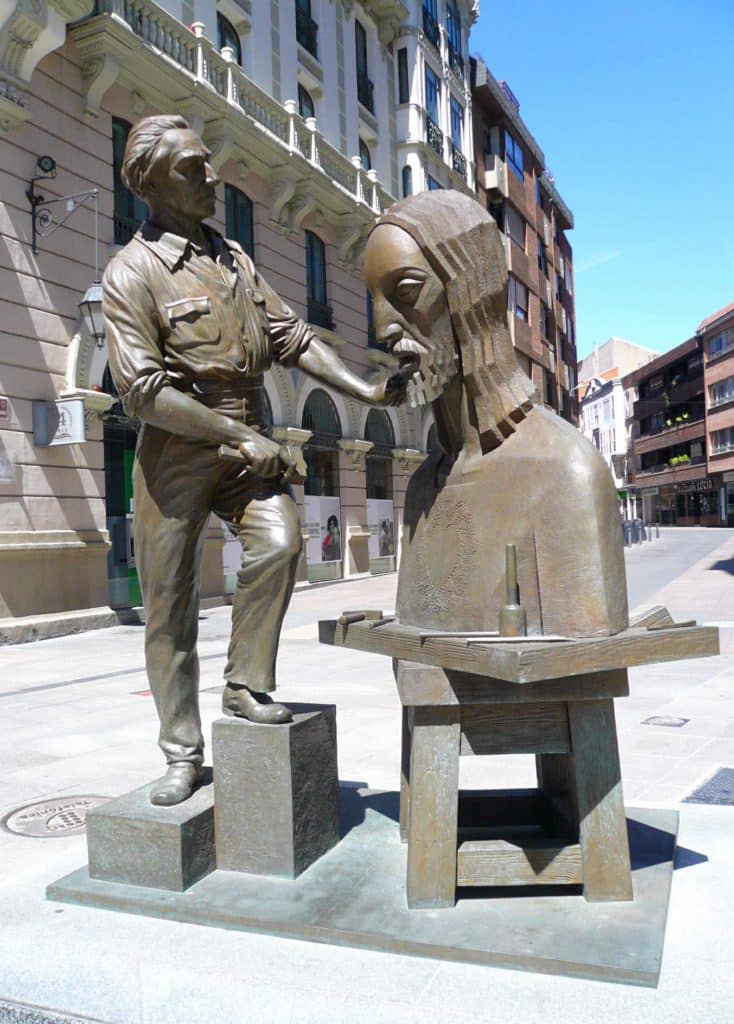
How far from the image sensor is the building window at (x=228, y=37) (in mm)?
16344

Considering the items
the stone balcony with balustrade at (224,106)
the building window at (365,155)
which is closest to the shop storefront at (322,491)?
the stone balcony with balustrade at (224,106)

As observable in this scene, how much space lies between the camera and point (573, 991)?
2387mm

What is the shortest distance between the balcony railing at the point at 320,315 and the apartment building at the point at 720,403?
41453 millimetres

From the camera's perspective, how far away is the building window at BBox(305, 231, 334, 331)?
19594mm

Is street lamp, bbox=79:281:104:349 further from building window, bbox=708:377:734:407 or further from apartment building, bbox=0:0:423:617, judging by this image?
building window, bbox=708:377:734:407

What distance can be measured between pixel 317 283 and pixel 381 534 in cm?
629

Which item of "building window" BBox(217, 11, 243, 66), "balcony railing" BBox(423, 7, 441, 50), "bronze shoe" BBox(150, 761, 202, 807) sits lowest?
"bronze shoe" BBox(150, 761, 202, 807)

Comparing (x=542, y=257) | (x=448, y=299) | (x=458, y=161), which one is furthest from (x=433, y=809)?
(x=542, y=257)

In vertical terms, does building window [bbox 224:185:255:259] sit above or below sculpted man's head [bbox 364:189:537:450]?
above

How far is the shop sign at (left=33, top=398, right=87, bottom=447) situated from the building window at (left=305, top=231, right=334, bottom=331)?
850cm

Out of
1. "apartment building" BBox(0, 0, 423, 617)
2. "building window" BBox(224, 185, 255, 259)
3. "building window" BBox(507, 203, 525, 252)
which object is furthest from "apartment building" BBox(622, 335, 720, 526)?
"building window" BBox(224, 185, 255, 259)

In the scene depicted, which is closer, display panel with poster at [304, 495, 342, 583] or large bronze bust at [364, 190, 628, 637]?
large bronze bust at [364, 190, 628, 637]

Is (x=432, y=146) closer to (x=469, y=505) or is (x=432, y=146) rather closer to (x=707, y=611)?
(x=707, y=611)

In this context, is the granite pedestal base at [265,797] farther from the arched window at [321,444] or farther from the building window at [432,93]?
the building window at [432,93]
